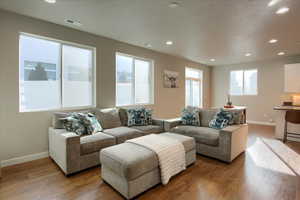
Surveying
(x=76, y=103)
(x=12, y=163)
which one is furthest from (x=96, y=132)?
(x=12, y=163)

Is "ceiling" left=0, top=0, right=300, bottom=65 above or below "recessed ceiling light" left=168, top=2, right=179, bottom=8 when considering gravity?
above

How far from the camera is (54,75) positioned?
345 centimetres

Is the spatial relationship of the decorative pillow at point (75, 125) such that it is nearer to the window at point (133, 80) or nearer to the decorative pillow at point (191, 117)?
the window at point (133, 80)

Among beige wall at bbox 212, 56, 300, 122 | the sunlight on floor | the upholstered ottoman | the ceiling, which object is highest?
the ceiling

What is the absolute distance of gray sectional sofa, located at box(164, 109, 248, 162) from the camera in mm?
2977

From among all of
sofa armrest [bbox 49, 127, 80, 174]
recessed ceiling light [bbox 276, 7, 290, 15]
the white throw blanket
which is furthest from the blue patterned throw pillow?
recessed ceiling light [bbox 276, 7, 290, 15]

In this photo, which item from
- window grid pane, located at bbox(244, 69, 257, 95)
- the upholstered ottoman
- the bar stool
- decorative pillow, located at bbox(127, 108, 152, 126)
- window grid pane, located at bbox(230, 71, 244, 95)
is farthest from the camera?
window grid pane, located at bbox(230, 71, 244, 95)

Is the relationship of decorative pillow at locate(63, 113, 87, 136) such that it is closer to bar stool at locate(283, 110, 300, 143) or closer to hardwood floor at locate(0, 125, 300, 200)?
hardwood floor at locate(0, 125, 300, 200)

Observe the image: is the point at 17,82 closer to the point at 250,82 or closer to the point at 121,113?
the point at 121,113

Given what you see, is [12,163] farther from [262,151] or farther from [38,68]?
[262,151]

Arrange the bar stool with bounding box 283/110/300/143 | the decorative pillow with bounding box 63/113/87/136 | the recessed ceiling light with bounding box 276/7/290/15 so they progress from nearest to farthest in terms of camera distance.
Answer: the recessed ceiling light with bounding box 276/7/290/15
the decorative pillow with bounding box 63/113/87/136
the bar stool with bounding box 283/110/300/143

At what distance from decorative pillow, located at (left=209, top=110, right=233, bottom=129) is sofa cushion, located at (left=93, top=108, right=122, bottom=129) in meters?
2.09

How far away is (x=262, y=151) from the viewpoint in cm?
361

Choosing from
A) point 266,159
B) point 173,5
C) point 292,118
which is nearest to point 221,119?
point 266,159
